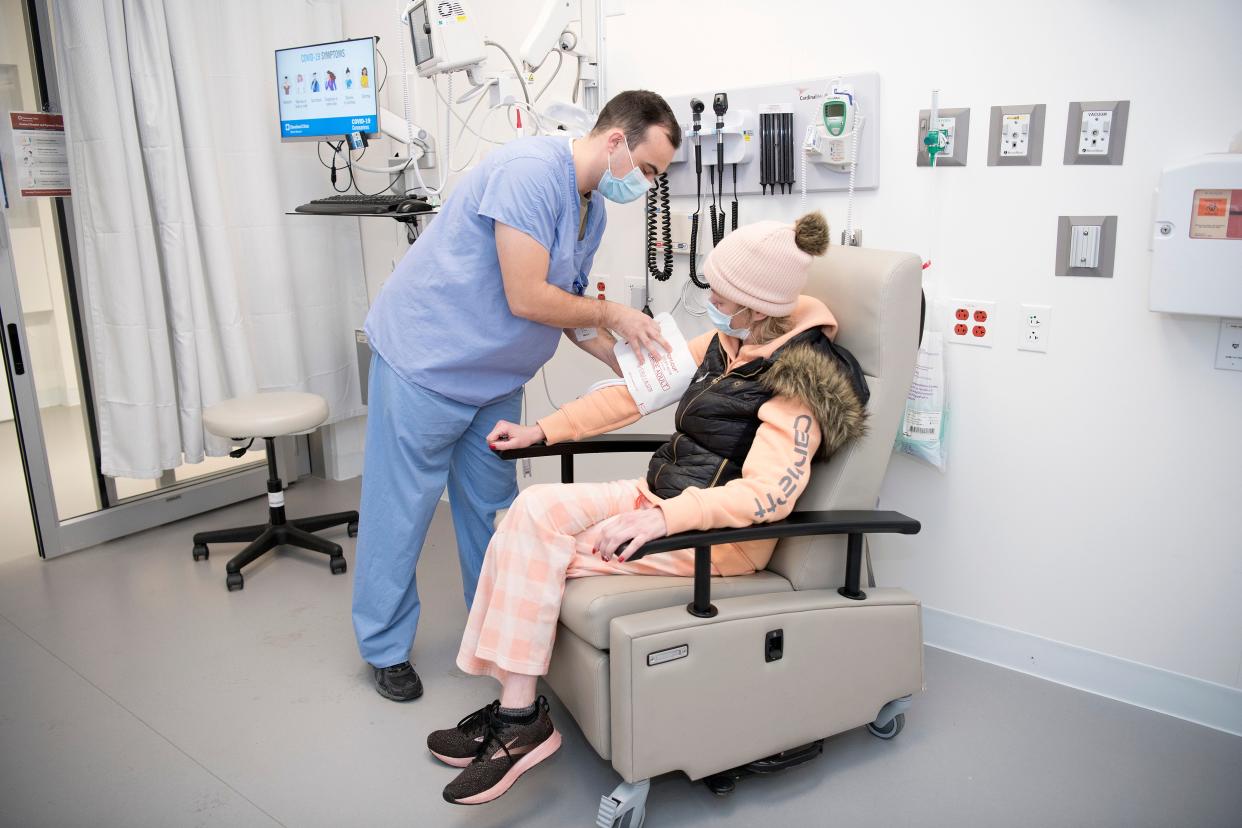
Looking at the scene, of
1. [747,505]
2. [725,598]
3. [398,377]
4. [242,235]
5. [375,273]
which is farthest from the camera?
[375,273]

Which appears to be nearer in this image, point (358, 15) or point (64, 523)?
point (64, 523)

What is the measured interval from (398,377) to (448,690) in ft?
2.55

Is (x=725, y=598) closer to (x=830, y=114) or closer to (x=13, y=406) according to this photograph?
(x=830, y=114)

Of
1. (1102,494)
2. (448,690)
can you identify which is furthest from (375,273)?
(1102,494)

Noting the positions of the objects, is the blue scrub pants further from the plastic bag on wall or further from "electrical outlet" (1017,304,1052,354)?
"electrical outlet" (1017,304,1052,354)

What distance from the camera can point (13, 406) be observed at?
109 inches

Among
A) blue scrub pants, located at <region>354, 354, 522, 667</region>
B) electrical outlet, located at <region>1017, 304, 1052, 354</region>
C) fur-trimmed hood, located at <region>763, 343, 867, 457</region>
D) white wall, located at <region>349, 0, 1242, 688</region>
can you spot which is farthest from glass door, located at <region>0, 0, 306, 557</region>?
electrical outlet, located at <region>1017, 304, 1052, 354</region>

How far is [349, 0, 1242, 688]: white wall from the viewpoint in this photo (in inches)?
72.9

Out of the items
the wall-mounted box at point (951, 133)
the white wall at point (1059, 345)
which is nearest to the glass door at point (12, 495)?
the white wall at point (1059, 345)

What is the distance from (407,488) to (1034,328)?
4.89ft

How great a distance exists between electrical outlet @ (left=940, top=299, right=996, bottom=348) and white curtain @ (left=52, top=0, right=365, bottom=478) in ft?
7.32

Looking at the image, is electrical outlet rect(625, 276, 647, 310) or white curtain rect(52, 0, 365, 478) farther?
white curtain rect(52, 0, 365, 478)

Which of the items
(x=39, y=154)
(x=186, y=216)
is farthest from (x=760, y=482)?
(x=39, y=154)

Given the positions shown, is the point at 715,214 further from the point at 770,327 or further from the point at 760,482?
the point at 760,482
